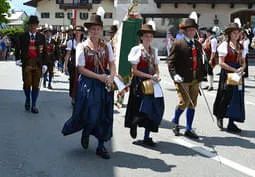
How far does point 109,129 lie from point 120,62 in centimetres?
328

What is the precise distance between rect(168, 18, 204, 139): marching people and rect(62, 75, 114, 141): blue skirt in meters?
1.39

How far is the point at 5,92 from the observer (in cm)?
1227

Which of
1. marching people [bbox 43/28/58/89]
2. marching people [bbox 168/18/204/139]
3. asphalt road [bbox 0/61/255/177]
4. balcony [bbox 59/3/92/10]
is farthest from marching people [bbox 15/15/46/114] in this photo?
balcony [bbox 59/3/92/10]

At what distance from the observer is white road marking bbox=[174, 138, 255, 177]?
5.26 metres

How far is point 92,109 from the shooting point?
5.52 meters

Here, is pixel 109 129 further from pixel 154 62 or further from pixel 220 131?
pixel 220 131

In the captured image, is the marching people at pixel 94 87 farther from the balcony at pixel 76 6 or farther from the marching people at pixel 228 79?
the balcony at pixel 76 6

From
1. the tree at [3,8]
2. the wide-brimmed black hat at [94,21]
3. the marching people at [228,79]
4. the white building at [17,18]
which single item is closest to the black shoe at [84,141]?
the wide-brimmed black hat at [94,21]

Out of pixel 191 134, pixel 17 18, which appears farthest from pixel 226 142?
pixel 17 18

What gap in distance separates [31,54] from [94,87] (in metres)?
3.75

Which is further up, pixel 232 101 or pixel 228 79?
pixel 228 79

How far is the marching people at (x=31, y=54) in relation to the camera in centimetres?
884

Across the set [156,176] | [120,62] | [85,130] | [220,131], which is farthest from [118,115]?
[156,176]

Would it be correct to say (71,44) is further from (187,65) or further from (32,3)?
(32,3)
